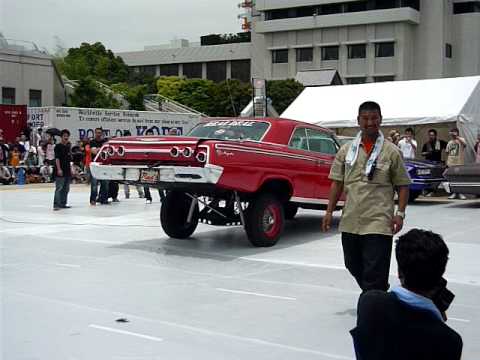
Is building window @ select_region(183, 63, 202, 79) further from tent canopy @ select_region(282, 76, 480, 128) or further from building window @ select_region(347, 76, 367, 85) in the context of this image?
tent canopy @ select_region(282, 76, 480, 128)

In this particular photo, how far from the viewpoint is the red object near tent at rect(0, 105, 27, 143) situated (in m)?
26.2

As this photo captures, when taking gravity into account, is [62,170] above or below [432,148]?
below

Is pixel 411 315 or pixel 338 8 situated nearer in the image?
pixel 411 315

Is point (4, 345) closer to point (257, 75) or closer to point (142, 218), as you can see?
point (142, 218)

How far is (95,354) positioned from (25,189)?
52.5 feet

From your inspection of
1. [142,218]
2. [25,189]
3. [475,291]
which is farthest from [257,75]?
[475,291]

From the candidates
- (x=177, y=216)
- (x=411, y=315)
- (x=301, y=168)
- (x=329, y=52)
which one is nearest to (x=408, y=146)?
(x=301, y=168)

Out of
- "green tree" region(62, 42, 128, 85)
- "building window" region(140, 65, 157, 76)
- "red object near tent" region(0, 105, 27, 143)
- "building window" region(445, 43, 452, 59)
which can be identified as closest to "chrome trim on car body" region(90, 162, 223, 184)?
"red object near tent" region(0, 105, 27, 143)

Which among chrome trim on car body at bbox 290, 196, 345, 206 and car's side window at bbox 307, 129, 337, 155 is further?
car's side window at bbox 307, 129, 337, 155

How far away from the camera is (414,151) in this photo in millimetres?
17047

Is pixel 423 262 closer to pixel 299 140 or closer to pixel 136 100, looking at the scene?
pixel 299 140

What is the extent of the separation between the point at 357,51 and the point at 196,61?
2586cm

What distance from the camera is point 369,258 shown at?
544 cm

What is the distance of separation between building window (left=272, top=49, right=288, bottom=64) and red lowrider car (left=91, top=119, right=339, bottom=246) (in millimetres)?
70415
